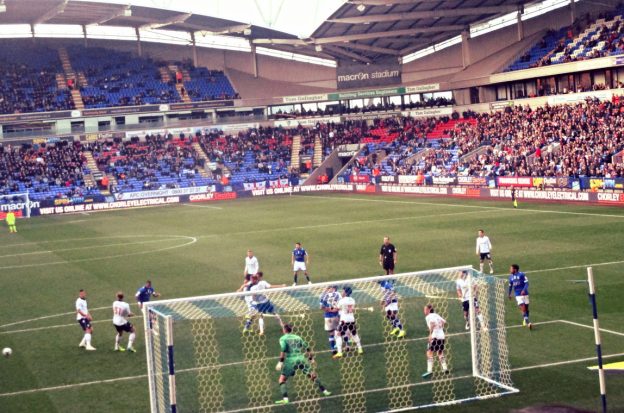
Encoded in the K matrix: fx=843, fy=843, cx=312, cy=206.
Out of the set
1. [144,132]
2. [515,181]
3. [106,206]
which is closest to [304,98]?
[144,132]

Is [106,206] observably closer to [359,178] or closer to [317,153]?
[359,178]

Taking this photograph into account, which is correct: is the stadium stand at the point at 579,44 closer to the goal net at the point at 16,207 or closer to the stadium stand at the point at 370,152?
the stadium stand at the point at 370,152

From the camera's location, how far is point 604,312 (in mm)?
20969

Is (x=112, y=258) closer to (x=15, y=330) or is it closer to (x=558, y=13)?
(x=15, y=330)

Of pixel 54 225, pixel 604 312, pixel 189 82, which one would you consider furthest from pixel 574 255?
pixel 189 82

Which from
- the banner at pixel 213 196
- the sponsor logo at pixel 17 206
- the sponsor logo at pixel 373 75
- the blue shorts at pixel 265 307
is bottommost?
the blue shorts at pixel 265 307

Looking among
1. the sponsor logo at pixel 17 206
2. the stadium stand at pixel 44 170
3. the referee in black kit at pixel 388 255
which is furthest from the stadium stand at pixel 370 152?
the referee in black kit at pixel 388 255

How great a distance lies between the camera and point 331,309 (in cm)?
1739

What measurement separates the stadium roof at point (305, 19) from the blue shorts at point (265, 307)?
4829 cm

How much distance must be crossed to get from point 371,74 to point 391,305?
221ft

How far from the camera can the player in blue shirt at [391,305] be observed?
17.1 m

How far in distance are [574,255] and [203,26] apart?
193 ft

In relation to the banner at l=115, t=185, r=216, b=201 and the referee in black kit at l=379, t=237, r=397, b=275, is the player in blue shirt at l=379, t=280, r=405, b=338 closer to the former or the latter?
the referee in black kit at l=379, t=237, r=397, b=275

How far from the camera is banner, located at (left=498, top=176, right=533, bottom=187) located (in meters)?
A: 54.9
